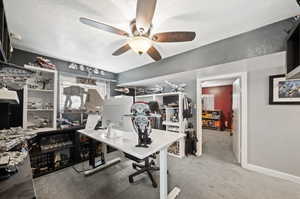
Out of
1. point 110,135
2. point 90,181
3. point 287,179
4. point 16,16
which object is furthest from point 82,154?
point 287,179

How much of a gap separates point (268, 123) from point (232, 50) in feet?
5.14

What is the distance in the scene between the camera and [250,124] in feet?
7.89

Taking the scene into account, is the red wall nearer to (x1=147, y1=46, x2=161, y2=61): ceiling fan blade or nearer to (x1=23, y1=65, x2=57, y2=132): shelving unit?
(x1=147, y1=46, x2=161, y2=61): ceiling fan blade

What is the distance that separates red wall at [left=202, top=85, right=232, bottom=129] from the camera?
19.4 ft

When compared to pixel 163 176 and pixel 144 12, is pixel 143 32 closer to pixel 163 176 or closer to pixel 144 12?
pixel 144 12

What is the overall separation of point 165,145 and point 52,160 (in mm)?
2460

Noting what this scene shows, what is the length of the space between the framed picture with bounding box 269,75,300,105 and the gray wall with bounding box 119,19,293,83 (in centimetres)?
88

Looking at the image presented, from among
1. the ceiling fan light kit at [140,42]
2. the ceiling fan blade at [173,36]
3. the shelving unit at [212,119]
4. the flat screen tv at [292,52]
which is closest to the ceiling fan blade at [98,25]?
the ceiling fan light kit at [140,42]

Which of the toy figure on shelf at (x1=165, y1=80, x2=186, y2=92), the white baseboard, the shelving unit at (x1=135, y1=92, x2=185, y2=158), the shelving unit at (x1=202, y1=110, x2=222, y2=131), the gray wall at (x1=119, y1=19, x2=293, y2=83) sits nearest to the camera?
the gray wall at (x1=119, y1=19, x2=293, y2=83)

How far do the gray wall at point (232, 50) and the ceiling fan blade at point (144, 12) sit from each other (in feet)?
4.64

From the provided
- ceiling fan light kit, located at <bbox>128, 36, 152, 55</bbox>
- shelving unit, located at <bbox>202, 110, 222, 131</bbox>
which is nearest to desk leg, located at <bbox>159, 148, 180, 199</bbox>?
ceiling fan light kit, located at <bbox>128, 36, 152, 55</bbox>

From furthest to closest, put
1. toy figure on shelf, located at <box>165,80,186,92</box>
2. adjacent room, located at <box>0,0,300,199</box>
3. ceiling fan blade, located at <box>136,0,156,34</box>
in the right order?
toy figure on shelf, located at <box>165,80,186,92</box> → adjacent room, located at <box>0,0,300,199</box> → ceiling fan blade, located at <box>136,0,156,34</box>

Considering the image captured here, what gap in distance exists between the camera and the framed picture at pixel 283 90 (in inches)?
79.2

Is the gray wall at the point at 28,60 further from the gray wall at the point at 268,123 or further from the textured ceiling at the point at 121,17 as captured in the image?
the gray wall at the point at 268,123
